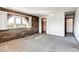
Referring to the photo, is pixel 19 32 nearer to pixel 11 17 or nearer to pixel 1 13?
pixel 11 17

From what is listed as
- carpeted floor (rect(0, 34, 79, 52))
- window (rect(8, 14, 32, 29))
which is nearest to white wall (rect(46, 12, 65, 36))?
window (rect(8, 14, 32, 29))

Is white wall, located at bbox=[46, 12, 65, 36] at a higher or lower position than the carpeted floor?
higher

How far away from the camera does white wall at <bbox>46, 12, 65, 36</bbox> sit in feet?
25.5

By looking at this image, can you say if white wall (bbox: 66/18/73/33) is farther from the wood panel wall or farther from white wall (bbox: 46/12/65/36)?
the wood panel wall

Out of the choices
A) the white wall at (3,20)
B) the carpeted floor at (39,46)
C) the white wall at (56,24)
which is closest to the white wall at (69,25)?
the white wall at (56,24)

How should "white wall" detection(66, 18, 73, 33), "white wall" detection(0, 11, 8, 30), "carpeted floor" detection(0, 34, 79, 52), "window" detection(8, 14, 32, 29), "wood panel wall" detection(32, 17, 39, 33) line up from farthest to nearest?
"white wall" detection(66, 18, 73, 33) → "wood panel wall" detection(32, 17, 39, 33) → "window" detection(8, 14, 32, 29) → "white wall" detection(0, 11, 8, 30) → "carpeted floor" detection(0, 34, 79, 52)

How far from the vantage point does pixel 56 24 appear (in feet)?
27.3

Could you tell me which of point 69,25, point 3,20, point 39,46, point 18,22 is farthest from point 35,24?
point 39,46

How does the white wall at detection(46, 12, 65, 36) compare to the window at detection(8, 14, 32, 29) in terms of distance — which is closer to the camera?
the window at detection(8, 14, 32, 29)

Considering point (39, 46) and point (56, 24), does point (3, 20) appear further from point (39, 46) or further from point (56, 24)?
point (56, 24)

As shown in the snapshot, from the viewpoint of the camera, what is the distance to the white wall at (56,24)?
25.5ft

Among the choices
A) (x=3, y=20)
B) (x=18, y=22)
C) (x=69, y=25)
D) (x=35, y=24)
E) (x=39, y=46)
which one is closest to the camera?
(x=39, y=46)
